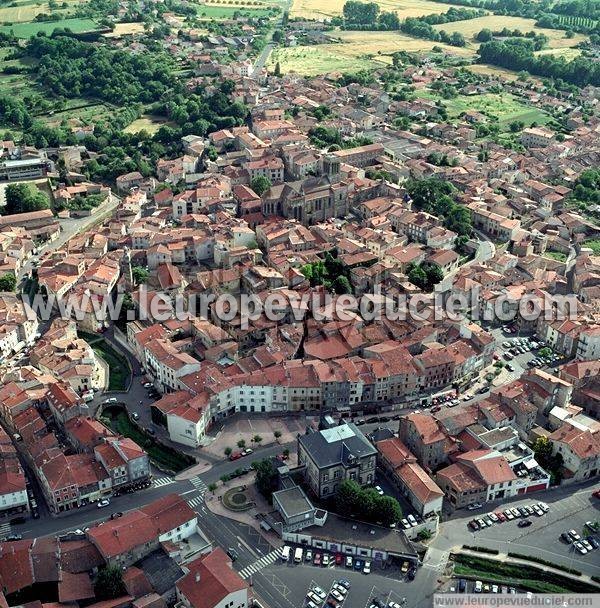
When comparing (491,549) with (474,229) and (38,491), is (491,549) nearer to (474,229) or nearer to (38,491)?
(38,491)

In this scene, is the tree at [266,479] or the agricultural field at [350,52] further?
the agricultural field at [350,52]

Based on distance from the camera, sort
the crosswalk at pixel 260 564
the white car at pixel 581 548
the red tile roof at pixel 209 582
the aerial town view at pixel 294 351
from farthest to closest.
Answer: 1. the white car at pixel 581 548
2. the aerial town view at pixel 294 351
3. the crosswalk at pixel 260 564
4. the red tile roof at pixel 209 582

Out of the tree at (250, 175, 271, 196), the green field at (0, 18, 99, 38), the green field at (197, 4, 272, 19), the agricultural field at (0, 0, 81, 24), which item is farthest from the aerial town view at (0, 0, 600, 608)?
the green field at (197, 4, 272, 19)

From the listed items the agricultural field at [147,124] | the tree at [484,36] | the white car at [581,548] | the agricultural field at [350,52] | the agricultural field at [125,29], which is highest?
the agricultural field at [125,29]

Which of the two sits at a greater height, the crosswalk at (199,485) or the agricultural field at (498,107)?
the agricultural field at (498,107)

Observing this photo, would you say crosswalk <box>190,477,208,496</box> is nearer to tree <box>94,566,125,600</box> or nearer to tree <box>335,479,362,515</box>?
tree <box>94,566,125,600</box>

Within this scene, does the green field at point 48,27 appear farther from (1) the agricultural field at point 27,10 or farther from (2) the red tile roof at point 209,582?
(2) the red tile roof at point 209,582

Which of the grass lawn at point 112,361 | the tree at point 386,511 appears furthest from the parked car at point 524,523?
the grass lawn at point 112,361

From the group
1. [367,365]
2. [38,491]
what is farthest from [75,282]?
[367,365]
